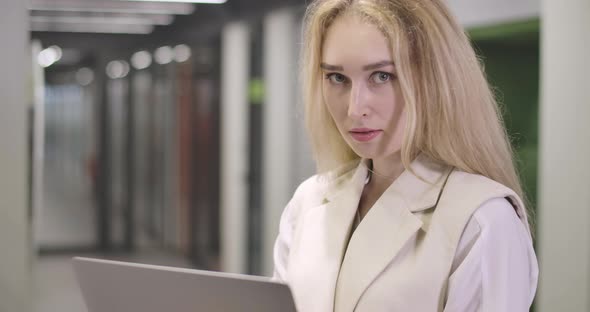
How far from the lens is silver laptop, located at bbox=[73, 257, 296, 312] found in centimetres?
114

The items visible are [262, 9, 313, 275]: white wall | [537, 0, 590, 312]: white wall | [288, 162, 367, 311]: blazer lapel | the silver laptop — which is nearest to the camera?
the silver laptop

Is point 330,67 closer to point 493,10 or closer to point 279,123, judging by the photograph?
point 493,10

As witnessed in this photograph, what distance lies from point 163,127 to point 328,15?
730 centimetres

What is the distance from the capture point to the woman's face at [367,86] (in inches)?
57.5

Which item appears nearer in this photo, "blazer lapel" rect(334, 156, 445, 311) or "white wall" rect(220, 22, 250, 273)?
"blazer lapel" rect(334, 156, 445, 311)

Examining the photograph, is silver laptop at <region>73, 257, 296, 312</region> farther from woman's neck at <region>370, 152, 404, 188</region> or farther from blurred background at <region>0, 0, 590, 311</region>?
blurred background at <region>0, 0, 590, 311</region>

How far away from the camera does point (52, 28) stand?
754 centimetres

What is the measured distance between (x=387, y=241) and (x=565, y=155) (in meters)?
1.84

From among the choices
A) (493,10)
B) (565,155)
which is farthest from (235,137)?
(565,155)

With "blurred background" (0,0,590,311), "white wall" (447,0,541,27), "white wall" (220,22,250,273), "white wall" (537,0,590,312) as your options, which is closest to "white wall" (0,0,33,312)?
"blurred background" (0,0,590,311)

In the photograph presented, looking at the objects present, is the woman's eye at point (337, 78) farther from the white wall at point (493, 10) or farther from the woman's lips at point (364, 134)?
the white wall at point (493, 10)

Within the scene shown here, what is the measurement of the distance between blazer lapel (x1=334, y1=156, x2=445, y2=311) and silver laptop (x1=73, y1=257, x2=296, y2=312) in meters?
0.39

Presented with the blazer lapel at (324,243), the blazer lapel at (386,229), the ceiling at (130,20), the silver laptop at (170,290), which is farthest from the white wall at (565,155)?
the ceiling at (130,20)

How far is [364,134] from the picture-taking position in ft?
4.93
